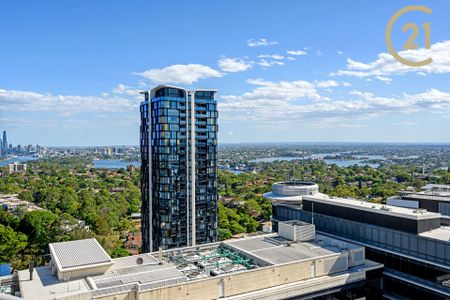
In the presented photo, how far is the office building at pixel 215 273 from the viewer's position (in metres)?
24.7

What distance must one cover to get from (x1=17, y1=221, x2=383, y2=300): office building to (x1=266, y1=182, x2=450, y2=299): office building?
1.57 meters

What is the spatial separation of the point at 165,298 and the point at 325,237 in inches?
687

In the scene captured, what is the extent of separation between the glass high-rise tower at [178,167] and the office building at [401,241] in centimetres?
2191

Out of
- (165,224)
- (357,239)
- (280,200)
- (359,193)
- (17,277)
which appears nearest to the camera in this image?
(17,277)

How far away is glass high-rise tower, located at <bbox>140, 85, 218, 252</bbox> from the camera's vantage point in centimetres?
5444

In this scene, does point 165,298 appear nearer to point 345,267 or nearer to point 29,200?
point 345,267

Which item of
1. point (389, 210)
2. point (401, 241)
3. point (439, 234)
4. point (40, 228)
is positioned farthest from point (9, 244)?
point (439, 234)

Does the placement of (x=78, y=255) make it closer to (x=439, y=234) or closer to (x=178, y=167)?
(x=439, y=234)

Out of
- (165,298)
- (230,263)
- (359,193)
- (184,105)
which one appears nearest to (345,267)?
(230,263)

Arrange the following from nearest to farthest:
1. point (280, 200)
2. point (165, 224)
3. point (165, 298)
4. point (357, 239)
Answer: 1. point (165, 298)
2. point (357, 239)
3. point (280, 200)
4. point (165, 224)

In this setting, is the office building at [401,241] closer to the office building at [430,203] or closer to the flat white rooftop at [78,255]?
the office building at [430,203]

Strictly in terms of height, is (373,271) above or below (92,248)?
below

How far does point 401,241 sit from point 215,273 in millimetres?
15144

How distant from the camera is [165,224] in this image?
54.3 metres
